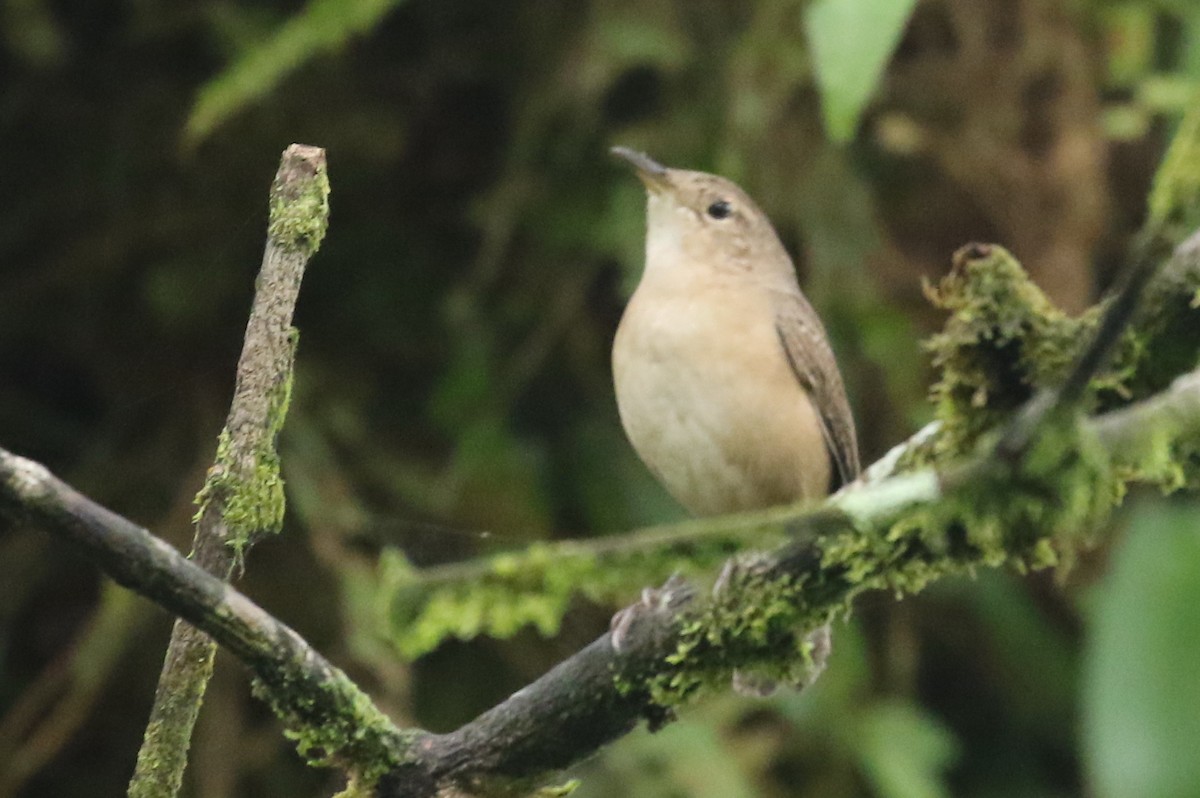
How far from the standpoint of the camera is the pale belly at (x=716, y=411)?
11.9 feet

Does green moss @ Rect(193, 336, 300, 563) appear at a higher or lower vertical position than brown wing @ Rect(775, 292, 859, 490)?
lower

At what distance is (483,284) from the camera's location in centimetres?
513

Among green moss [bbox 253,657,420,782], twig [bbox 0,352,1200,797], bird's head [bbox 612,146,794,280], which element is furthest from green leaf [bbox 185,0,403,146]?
green moss [bbox 253,657,420,782]

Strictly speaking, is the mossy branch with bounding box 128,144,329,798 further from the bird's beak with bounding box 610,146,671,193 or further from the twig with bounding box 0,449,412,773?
the bird's beak with bounding box 610,146,671,193

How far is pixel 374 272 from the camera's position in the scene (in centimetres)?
518

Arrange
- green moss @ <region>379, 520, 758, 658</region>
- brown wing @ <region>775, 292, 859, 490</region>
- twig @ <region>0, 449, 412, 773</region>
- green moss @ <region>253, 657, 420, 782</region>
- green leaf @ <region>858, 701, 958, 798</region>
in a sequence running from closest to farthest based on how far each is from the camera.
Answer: twig @ <region>0, 449, 412, 773</region> → green moss @ <region>379, 520, 758, 658</region> → green moss @ <region>253, 657, 420, 782</region> → brown wing @ <region>775, 292, 859, 490</region> → green leaf @ <region>858, 701, 958, 798</region>

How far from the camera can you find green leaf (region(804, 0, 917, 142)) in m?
2.43

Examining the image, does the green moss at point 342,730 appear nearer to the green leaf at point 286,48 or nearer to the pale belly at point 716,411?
the pale belly at point 716,411

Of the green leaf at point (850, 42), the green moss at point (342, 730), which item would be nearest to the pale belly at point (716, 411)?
the green leaf at point (850, 42)

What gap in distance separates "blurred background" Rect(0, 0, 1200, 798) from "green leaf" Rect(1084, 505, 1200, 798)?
151cm

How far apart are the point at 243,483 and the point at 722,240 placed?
2489mm

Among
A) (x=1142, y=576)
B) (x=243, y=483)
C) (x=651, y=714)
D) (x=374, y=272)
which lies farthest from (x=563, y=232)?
(x=243, y=483)

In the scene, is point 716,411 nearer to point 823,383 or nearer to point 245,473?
point 823,383

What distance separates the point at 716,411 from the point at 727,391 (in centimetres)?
6
